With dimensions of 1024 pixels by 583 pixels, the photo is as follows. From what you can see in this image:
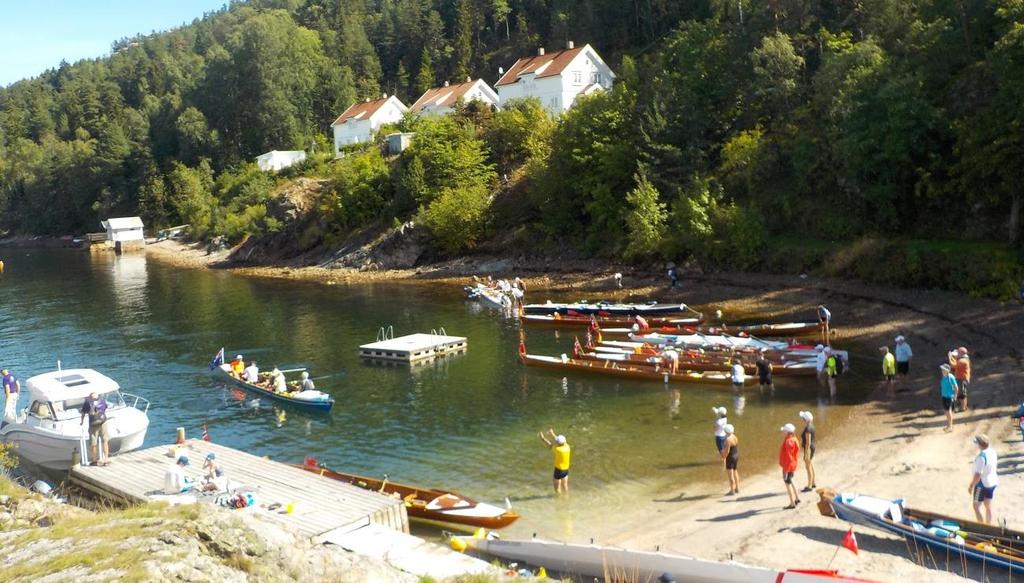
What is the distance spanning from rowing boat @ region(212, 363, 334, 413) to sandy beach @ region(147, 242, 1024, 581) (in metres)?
14.8

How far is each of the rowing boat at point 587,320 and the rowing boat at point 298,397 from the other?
14662 millimetres

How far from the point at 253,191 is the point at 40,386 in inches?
3078

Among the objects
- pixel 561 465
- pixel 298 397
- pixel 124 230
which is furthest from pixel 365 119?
pixel 561 465

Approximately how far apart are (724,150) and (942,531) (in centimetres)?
4181

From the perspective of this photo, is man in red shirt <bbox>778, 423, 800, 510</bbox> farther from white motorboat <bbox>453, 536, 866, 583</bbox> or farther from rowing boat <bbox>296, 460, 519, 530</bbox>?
rowing boat <bbox>296, 460, 519, 530</bbox>

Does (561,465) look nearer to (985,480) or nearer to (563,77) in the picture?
(985,480)

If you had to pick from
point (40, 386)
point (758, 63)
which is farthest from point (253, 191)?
point (40, 386)

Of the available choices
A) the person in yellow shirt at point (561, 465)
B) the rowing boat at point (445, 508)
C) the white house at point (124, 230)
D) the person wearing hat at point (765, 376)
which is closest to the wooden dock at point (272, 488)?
the rowing boat at point (445, 508)

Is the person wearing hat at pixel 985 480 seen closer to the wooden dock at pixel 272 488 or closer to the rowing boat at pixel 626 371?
the wooden dock at pixel 272 488

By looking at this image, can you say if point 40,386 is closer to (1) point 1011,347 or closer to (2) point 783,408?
(2) point 783,408

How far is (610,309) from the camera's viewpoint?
44.3m

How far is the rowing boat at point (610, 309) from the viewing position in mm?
43250

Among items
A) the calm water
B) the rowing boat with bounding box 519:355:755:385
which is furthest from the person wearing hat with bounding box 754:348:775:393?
the calm water

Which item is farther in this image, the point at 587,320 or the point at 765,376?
the point at 587,320
